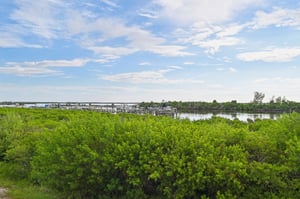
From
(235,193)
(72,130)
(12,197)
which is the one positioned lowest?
(12,197)

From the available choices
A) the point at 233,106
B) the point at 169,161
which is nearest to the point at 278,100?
the point at 233,106

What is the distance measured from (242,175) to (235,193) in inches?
9.5

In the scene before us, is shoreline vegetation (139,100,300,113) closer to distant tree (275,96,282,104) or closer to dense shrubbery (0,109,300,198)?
distant tree (275,96,282,104)

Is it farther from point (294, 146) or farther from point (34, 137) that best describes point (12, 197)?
point (294, 146)

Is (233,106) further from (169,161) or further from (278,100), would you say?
(169,161)

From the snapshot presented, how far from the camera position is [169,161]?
4.34m

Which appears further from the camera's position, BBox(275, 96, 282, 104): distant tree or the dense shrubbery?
BBox(275, 96, 282, 104): distant tree

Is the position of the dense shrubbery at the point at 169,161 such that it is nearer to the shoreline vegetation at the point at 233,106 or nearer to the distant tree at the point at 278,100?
the shoreline vegetation at the point at 233,106

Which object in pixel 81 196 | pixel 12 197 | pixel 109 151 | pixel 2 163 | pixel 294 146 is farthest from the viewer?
pixel 2 163

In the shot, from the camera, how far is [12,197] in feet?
21.4

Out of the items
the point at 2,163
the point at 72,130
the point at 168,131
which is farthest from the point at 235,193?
the point at 2,163

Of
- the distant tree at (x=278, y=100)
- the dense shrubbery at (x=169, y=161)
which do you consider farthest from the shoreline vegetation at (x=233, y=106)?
the dense shrubbery at (x=169, y=161)

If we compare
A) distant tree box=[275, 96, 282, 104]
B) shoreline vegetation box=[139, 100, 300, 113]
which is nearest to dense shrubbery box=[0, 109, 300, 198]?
shoreline vegetation box=[139, 100, 300, 113]

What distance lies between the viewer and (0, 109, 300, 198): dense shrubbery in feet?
13.6
